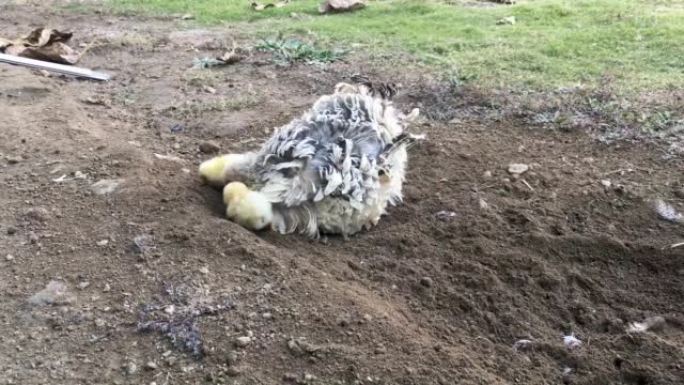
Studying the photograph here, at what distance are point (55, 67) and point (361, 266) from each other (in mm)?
4047

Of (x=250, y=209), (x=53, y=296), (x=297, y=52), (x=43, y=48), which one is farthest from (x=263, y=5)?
(x=53, y=296)

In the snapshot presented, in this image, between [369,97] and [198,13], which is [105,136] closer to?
[369,97]

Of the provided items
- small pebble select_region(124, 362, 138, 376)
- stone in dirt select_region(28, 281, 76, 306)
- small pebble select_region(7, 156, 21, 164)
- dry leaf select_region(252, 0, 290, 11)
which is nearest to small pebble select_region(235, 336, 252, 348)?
small pebble select_region(124, 362, 138, 376)

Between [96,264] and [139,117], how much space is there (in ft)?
7.22

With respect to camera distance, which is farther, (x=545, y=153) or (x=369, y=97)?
(x=545, y=153)

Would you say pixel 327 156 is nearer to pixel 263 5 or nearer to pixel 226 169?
pixel 226 169

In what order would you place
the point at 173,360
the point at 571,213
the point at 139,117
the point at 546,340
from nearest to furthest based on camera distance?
the point at 173,360, the point at 546,340, the point at 571,213, the point at 139,117

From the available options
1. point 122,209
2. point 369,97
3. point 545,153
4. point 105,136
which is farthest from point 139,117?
point 545,153

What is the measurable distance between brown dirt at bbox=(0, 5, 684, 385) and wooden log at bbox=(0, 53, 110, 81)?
1121mm

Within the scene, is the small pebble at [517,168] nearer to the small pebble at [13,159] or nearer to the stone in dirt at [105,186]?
the stone in dirt at [105,186]

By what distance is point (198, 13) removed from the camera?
880 cm

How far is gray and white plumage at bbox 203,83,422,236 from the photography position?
3.65m

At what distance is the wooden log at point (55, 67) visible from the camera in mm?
6293

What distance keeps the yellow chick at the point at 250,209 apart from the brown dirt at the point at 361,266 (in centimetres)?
7
